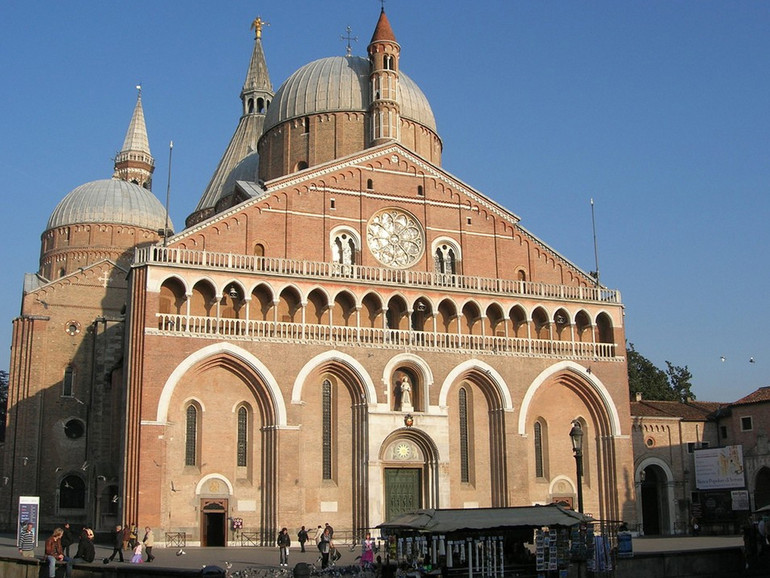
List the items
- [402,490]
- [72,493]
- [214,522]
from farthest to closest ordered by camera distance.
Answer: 1. [72,493]
2. [402,490]
3. [214,522]

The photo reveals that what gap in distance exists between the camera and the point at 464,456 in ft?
132

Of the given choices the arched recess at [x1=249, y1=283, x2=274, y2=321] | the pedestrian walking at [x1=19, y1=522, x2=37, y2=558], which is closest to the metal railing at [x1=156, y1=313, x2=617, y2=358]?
the arched recess at [x1=249, y1=283, x2=274, y2=321]

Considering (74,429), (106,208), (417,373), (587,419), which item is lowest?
(587,419)

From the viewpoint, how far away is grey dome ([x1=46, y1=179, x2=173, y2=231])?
62281 mm

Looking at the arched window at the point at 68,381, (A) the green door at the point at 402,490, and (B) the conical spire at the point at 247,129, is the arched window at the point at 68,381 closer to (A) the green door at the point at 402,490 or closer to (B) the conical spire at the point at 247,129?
(B) the conical spire at the point at 247,129

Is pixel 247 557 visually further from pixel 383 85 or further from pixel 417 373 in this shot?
pixel 383 85

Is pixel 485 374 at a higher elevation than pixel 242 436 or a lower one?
higher

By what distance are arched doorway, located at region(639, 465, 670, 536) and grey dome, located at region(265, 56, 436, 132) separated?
2191cm

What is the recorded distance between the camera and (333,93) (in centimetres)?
4853

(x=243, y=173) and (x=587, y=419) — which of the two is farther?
(x=243, y=173)

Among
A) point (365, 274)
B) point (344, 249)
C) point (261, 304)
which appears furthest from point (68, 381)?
point (365, 274)

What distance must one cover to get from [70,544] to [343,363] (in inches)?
535

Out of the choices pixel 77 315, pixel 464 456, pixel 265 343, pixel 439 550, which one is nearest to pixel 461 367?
pixel 464 456

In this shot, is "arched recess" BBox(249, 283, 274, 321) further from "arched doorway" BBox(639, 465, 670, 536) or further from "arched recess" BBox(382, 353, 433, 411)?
"arched doorway" BBox(639, 465, 670, 536)
